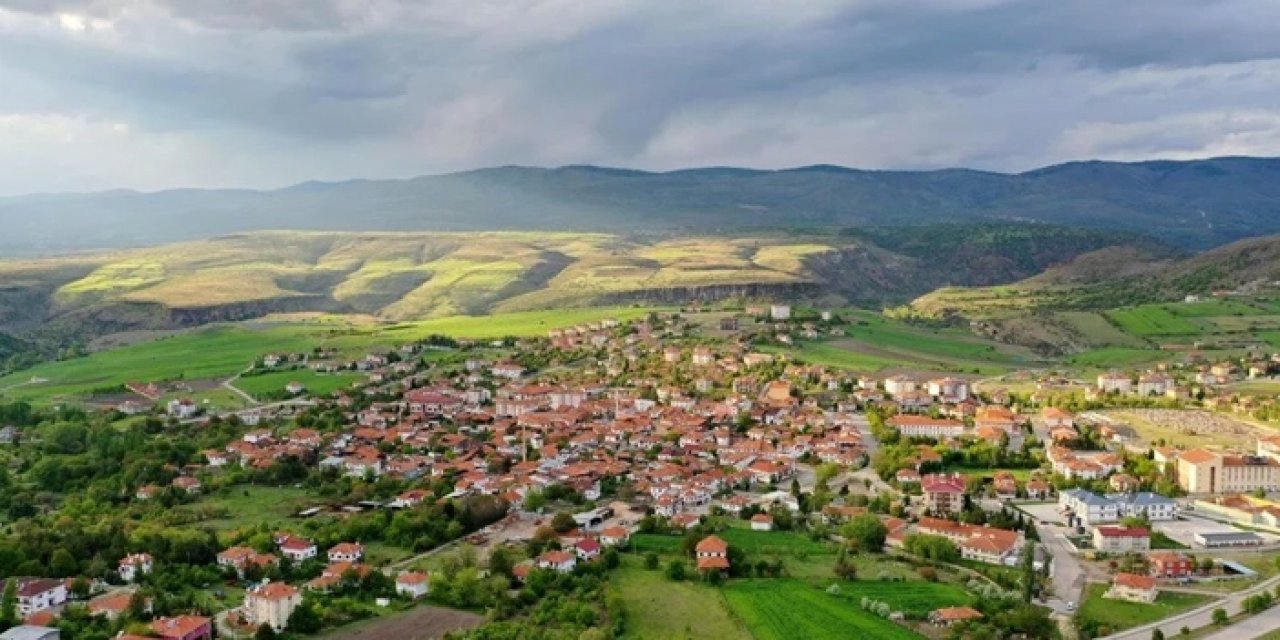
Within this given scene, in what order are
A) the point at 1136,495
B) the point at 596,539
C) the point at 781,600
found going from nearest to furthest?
the point at 781,600 → the point at 596,539 → the point at 1136,495

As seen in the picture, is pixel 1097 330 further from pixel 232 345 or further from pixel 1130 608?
pixel 232 345

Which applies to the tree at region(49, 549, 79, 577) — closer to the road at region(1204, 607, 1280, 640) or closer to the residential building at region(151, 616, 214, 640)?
the residential building at region(151, 616, 214, 640)

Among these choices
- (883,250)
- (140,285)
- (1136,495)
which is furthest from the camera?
(883,250)

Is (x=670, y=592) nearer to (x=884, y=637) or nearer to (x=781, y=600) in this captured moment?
(x=781, y=600)

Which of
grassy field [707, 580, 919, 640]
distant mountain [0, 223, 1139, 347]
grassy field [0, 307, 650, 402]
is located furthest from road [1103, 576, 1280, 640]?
distant mountain [0, 223, 1139, 347]

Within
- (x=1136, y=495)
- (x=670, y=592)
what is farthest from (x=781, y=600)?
(x=1136, y=495)
